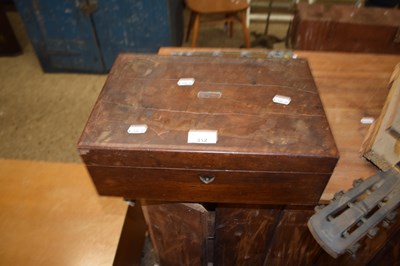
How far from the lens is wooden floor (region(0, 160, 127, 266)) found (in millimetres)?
812

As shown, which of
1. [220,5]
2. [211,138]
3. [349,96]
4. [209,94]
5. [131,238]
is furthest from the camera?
[220,5]

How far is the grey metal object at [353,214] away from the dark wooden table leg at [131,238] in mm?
624

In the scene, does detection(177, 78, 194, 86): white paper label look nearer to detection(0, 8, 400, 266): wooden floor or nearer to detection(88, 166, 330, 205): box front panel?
detection(88, 166, 330, 205): box front panel

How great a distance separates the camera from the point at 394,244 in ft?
2.43

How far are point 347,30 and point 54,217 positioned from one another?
1197mm

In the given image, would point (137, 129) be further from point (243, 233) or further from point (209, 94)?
point (243, 233)

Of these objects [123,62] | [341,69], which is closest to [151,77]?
[123,62]

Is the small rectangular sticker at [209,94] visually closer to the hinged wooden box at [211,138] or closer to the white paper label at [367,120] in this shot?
the hinged wooden box at [211,138]

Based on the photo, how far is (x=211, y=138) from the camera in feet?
1.91

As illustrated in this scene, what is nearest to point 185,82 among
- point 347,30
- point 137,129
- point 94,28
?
point 137,129

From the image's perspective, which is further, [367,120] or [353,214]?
[367,120]

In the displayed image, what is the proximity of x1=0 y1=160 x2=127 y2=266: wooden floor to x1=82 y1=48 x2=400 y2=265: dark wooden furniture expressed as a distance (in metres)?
0.08

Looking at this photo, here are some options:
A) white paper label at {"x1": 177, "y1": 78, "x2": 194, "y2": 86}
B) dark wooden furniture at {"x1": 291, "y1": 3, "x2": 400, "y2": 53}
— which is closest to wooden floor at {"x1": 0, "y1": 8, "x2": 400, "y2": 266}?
dark wooden furniture at {"x1": 291, "y1": 3, "x2": 400, "y2": 53}

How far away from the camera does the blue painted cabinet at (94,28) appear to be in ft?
5.84
